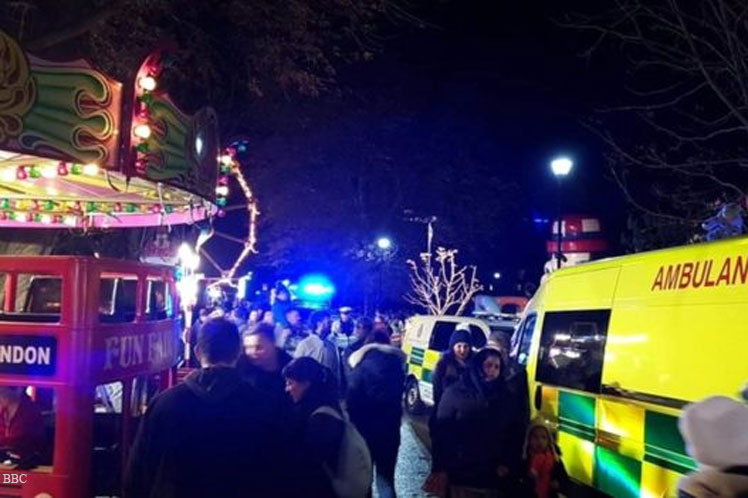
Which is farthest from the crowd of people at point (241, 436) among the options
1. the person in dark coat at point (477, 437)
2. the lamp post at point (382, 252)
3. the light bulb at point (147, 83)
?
the lamp post at point (382, 252)

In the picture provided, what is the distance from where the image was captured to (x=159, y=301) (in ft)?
22.8

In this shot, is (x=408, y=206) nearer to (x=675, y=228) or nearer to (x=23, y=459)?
(x=675, y=228)

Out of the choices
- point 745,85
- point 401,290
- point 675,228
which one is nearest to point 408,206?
point 401,290

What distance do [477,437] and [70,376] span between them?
108 inches

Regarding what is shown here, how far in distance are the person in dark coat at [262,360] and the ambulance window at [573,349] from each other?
2519 millimetres

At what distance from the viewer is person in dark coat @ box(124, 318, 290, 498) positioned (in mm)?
3439

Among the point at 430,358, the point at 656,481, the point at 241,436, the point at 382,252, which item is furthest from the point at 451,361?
the point at 382,252

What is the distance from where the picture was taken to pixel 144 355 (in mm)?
6086

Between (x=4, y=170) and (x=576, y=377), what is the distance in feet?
19.1

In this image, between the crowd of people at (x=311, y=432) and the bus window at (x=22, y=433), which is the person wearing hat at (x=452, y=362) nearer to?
the crowd of people at (x=311, y=432)

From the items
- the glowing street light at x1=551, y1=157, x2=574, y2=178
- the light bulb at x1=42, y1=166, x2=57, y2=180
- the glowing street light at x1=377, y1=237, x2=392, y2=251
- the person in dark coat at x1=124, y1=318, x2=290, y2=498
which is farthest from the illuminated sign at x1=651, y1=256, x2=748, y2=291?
the glowing street light at x1=377, y1=237, x2=392, y2=251

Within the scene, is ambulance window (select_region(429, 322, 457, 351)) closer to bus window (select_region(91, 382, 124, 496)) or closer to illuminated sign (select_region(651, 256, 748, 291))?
bus window (select_region(91, 382, 124, 496))

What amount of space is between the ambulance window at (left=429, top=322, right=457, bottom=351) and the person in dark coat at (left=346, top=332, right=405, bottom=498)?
26.0 ft

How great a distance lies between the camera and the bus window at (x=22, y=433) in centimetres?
518
